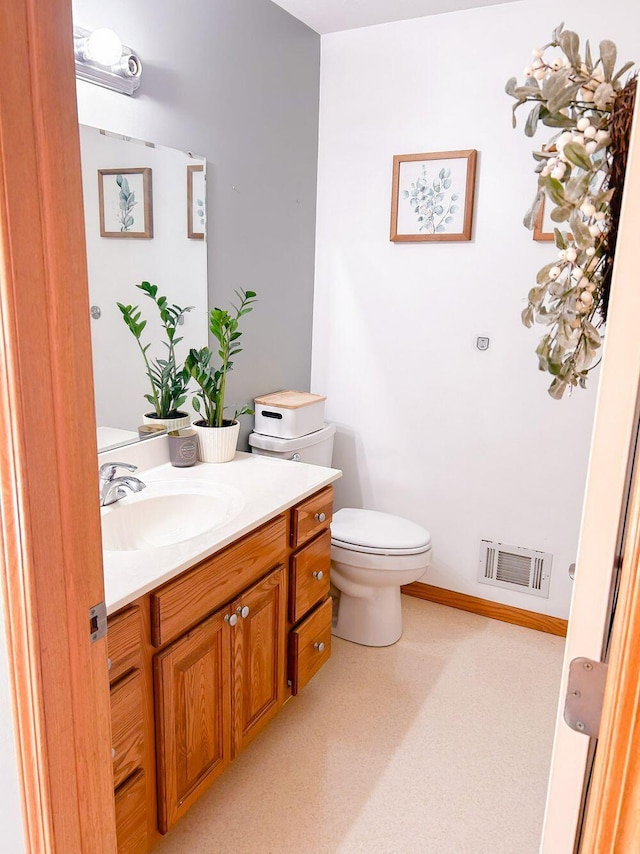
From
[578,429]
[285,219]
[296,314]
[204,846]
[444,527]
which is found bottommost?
[204,846]

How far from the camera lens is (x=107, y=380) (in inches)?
75.0

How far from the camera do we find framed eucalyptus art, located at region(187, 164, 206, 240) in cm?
212

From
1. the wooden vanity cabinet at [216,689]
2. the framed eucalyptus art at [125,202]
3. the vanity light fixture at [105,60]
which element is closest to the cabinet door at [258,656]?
the wooden vanity cabinet at [216,689]

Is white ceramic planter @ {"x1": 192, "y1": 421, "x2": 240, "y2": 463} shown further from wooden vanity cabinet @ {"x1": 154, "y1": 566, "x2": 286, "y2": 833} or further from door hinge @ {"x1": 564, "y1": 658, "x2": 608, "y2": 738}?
door hinge @ {"x1": 564, "y1": 658, "x2": 608, "y2": 738}

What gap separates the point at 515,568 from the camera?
274cm

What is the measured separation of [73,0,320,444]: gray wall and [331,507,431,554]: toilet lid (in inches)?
22.1

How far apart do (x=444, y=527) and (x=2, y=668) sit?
2.23 metres

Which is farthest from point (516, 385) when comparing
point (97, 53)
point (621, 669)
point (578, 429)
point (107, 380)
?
point (621, 669)

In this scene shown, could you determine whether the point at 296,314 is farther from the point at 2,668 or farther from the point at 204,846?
the point at 2,668

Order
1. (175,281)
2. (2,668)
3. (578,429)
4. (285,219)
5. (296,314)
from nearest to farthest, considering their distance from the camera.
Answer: (2,668), (175,281), (578,429), (285,219), (296,314)

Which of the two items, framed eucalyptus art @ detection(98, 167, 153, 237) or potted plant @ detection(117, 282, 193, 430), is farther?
potted plant @ detection(117, 282, 193, 430)

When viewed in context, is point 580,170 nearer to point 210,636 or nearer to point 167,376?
point 210,636

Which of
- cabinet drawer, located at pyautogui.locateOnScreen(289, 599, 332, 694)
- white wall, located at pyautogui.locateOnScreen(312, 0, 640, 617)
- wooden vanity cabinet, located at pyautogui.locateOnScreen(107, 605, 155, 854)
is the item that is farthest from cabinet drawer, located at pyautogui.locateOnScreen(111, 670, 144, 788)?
white wall, located at pyautogui.locateOnScreen(312, 0, 640, 617)

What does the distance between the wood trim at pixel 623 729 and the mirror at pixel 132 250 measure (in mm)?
1601
